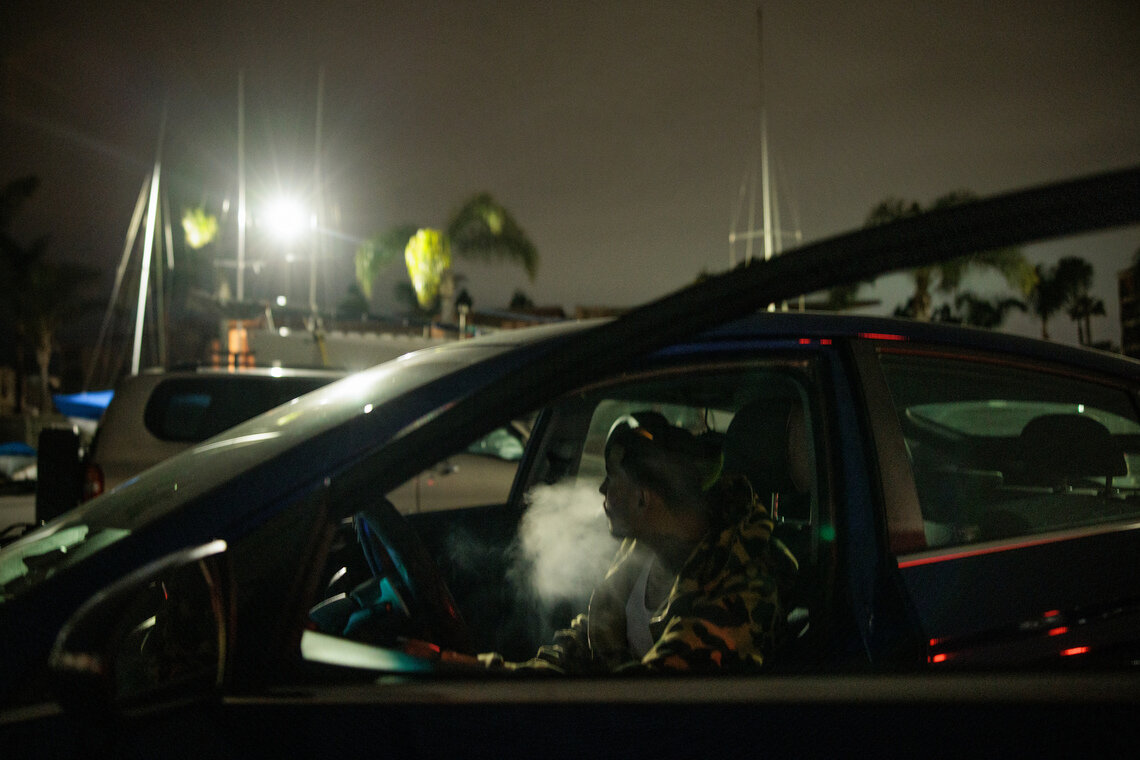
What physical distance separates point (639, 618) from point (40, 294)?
4390 centimetres

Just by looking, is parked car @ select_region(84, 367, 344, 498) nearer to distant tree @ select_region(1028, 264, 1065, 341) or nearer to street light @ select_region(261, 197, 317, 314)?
distant tree @ select_region(1028, 264, 1065, 341)

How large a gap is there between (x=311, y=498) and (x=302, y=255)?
2866 cm

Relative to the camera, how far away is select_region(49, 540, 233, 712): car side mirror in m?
0.94

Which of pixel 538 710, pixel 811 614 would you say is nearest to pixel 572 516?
pixel 811 614

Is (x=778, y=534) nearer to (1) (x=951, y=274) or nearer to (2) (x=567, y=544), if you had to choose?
(2) (x=567, y=544)

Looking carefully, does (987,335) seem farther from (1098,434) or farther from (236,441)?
(236,441)

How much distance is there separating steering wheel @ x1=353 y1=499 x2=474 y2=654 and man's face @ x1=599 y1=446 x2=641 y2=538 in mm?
552

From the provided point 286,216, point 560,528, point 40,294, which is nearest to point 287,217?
point 286,216

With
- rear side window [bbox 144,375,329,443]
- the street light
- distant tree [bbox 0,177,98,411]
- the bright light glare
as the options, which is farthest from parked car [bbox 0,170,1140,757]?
distant tree [bbox 0,177,98,411]

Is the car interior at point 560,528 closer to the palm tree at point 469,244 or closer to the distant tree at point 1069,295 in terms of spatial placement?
the distant tree at point 1069,295

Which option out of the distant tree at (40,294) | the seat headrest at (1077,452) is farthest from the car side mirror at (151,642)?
the distant tree at (40,294)

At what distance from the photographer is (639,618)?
6.00ft

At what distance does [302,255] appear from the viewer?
27.8m

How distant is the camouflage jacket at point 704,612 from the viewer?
1.50 metres
